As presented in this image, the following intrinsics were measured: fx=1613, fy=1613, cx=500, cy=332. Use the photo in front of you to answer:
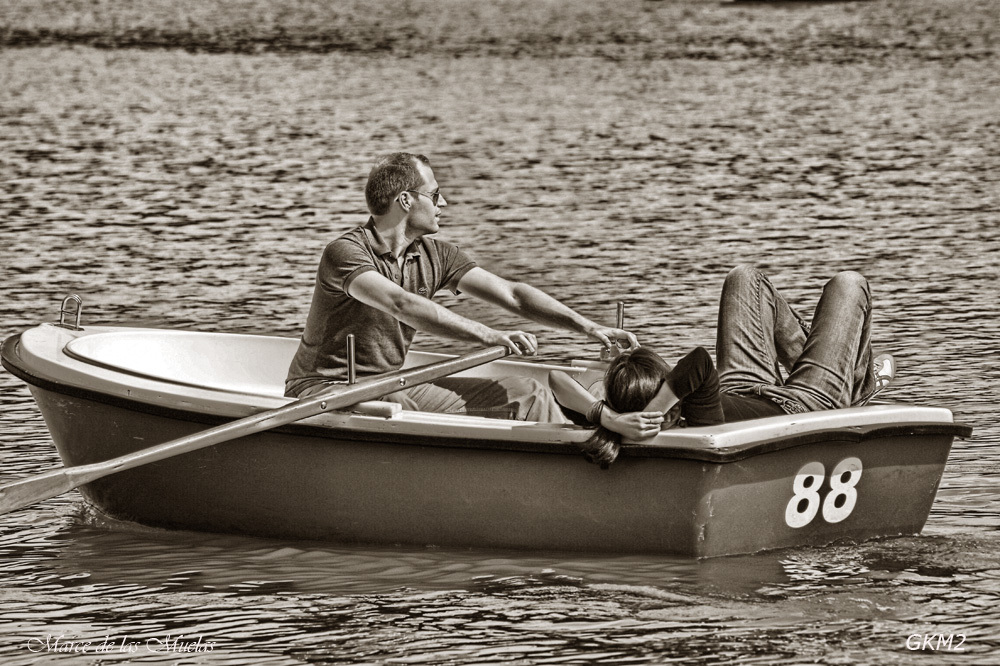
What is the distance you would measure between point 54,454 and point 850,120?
17.4 m

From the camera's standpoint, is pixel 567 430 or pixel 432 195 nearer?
pixel 567 430

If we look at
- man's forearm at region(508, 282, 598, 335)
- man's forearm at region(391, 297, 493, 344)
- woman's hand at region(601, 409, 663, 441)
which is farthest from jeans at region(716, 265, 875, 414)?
man's forearm at region(391, 297, 493, 344)

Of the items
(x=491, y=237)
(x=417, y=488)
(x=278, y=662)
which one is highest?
(x=491, y=237)

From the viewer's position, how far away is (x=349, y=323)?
676 cm

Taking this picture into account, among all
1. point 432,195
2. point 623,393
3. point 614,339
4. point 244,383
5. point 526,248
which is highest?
point 432,195

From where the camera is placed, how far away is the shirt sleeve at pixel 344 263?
21.6ft

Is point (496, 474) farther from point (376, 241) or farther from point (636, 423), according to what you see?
point (376, 241)

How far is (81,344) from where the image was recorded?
301 inches


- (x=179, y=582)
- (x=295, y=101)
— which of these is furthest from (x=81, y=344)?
(x=295, y=101)

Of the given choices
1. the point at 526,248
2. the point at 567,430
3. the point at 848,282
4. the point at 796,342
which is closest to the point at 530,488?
the point at 567,430

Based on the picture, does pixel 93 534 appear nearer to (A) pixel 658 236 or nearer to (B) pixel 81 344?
(B) pixel 81 344

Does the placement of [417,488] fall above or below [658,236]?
below

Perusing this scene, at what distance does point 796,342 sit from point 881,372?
0.48 m

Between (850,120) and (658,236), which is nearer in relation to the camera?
(658,236)
